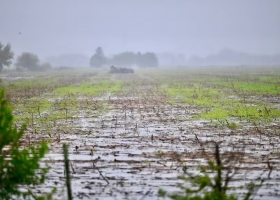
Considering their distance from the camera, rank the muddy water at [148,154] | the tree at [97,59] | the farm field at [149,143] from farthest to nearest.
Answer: the tree at [97,59] → the farm field at [149,143] → the muddy water at [148,154]

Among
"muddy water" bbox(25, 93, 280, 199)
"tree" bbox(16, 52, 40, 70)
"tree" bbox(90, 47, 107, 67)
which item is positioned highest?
"tree" bbox(90, 47, 107, 67)

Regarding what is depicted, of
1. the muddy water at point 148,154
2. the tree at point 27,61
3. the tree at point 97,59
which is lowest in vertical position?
the muddy water at point 148,154

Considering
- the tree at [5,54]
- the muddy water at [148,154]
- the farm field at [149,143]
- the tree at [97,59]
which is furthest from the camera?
the tree at [97,59]

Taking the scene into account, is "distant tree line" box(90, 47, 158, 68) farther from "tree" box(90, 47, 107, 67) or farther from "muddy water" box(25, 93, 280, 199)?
"muddy water" box(25, 93, 280, 199)

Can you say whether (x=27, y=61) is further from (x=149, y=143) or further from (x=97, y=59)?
(x=149, y=143)

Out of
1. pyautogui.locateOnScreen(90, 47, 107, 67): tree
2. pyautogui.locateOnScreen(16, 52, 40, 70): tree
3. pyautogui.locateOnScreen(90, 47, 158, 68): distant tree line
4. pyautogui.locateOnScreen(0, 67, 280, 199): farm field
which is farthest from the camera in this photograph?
pyautogui.locateOnScreen(90, 47, 158, 68): distant tree line

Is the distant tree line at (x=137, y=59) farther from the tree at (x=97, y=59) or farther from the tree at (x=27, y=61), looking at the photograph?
the tree at (x=27, y=61)

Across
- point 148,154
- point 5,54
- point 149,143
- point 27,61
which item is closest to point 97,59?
point 27,61

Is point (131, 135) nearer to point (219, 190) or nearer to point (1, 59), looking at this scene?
point (219, 190)

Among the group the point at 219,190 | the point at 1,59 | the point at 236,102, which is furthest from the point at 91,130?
the point at 1,59

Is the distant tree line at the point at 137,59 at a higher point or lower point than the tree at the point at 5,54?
higher

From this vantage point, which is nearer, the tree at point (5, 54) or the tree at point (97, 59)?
the tree at point (5, 54)

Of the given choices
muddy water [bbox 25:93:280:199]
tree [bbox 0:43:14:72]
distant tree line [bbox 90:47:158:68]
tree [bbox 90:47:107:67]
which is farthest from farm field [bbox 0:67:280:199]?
distant tree line [bbox 90:47:158:68]

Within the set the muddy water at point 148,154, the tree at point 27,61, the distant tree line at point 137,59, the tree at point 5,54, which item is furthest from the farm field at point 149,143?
the distant tree line at point 137,59
